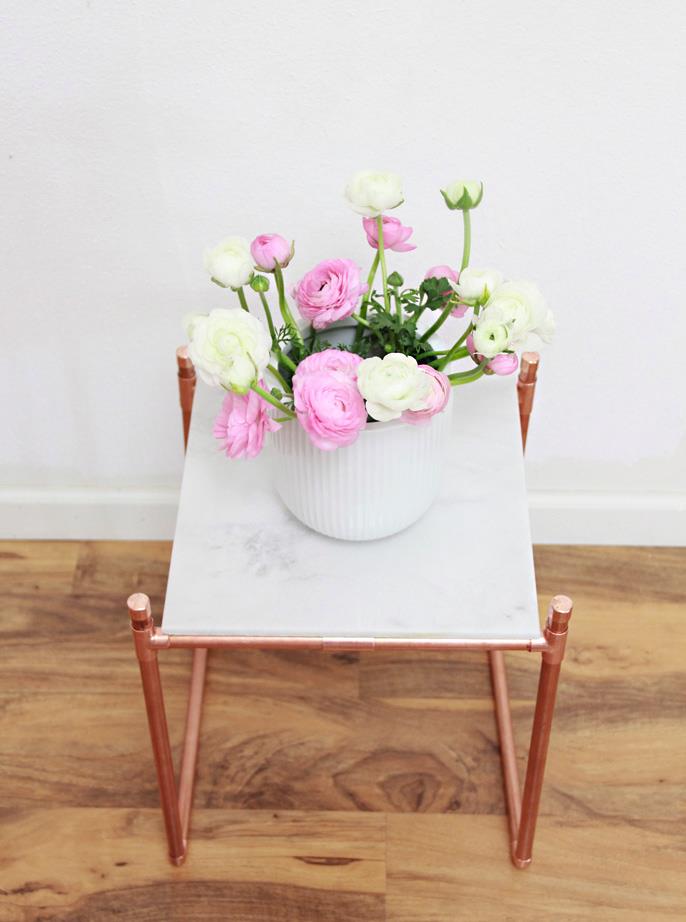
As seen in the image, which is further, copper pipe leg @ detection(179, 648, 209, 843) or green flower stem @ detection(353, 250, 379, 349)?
copper pipe leg @ detection(179, 648, 209, 843)

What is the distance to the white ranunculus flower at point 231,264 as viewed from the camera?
98cm

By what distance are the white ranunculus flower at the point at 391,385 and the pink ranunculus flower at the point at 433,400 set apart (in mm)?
27

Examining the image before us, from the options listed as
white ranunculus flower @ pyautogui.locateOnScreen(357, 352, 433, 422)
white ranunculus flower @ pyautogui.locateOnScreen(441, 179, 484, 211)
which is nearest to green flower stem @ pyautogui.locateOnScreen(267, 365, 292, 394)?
white ranunculus flower @ pyautogui.locateOnScreen(357, 352, 433, 422)

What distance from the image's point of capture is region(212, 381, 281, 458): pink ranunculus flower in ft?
3.17

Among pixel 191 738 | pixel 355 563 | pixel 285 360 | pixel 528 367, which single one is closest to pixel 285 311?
pixel 285 360

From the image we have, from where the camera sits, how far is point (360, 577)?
1.08 meters

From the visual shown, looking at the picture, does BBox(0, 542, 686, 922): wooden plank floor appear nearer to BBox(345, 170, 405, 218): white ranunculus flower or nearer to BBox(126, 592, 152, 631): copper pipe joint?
BBox(126, 592, 152, 631): copper pipe joint

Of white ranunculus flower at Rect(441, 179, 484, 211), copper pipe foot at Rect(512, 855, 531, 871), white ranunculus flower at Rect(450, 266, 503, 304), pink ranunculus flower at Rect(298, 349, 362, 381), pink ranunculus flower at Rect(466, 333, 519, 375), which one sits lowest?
copper pipe foot at Rect(512, 855, 531, 871)

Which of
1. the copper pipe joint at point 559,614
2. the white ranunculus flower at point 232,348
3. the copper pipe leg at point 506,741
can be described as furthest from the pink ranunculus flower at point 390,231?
the copper pipe leg at point 506,741

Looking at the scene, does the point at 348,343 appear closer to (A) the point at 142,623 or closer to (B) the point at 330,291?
(B) the point at 330,291

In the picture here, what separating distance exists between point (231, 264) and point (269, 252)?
0.04 metres

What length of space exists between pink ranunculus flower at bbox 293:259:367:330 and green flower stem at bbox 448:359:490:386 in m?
0.12

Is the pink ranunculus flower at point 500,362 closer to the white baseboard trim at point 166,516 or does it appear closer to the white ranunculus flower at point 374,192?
the white ranunculus flower at point 374,192

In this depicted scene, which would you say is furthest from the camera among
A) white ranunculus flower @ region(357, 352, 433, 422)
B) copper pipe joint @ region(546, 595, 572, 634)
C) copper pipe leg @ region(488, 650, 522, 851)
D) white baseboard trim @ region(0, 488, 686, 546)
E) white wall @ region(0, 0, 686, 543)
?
white baseboard trim @ region(0, 488, 686, 546)
